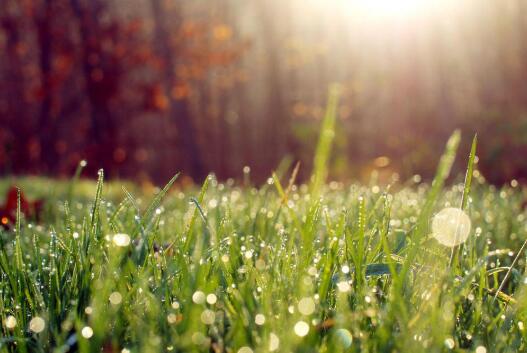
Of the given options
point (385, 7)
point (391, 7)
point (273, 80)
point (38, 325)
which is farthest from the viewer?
Result: point (385, 7)

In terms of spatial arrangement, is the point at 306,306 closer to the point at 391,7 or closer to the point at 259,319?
the point at 259,319

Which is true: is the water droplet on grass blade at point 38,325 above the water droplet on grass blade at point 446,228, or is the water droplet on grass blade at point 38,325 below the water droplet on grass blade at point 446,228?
above

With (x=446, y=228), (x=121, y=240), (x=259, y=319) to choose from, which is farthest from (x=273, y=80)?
(x=259, y=319)

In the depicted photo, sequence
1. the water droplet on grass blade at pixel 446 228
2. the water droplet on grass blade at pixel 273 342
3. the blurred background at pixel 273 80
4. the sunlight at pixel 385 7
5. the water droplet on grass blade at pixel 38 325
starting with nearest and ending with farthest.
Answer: the water droplet on grass blade at pixel 273 342, the water droplet on grass blade at pixel 38 325, the water droplet on grass blade at pixel 446 228, the blurred background at pixel 273 80, the sunlight at pixel 385 7

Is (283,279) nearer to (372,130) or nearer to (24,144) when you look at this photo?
(372,130)

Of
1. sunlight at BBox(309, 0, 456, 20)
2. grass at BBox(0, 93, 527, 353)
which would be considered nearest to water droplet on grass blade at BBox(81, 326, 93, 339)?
grass at BBox(0, 93, 527, 353)

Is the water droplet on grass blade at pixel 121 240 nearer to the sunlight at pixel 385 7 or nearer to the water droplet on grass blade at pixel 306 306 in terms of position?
the water droplet on grass blade at pixel 306 306

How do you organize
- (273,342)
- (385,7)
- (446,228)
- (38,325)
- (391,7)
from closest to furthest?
(273,342) → (38,325) → (446,228) → (391,7) → (385,7)

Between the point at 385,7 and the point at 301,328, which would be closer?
the point at 301,328

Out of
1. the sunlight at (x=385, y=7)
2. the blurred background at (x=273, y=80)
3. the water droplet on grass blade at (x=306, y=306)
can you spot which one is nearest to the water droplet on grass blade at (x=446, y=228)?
the water droplet on grass blade at (x=306, y=306)
